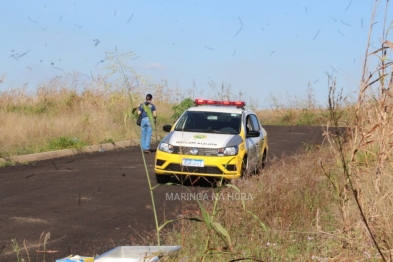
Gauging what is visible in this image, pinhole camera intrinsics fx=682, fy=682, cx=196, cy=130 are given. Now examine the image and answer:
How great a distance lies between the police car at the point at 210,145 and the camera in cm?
1385

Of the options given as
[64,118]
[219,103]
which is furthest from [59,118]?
[219,103]

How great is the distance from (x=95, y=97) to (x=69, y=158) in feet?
40.9

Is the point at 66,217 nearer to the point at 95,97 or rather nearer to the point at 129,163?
the point at 129,163

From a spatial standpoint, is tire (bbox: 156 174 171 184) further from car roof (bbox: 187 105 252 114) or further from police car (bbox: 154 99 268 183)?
car roof (bbox: 187 105 252 114)

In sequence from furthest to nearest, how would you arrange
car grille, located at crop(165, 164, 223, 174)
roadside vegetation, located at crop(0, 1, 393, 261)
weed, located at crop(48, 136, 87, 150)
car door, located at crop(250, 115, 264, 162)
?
weed, located at crop(48, 136, 87, 150)
car door, located at crop(250, 115, 264, 162)
car grille, located at crop(165, 164, 223, 174)
roadside vegetation, located at crop(0, 1, 393, 261)

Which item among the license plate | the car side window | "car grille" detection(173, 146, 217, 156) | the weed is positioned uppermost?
the car side window

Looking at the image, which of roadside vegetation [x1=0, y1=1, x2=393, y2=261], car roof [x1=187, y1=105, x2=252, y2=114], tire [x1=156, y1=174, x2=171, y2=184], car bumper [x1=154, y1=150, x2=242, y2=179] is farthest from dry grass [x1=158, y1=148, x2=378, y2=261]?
car roof [x1=187, y1=105, x2=252, y2=114]

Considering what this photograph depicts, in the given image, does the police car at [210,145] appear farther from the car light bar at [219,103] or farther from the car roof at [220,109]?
the car light bar at [219,103]

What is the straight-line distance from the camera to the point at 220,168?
543 inches

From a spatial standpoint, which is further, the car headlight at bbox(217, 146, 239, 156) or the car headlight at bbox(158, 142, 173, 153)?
the car headlight at bbox(158, 142, 173, 153)

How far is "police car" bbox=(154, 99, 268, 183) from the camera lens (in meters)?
13.9

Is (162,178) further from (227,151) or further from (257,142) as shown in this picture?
(257,142)

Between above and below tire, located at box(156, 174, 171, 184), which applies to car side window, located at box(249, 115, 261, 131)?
above

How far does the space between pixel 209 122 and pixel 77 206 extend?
4.91 metres
